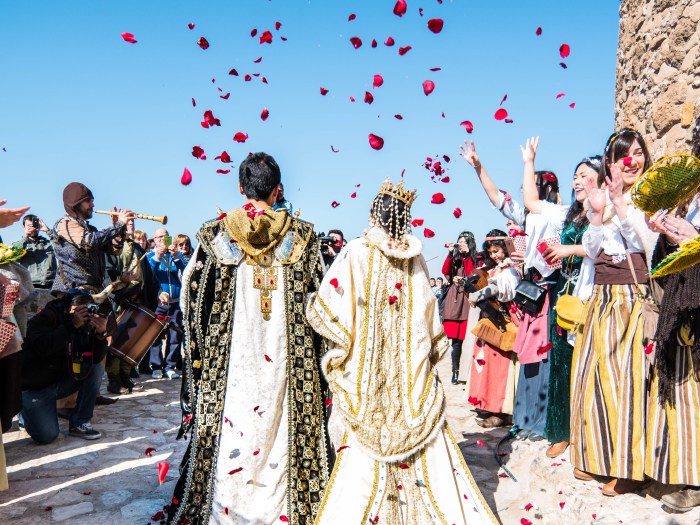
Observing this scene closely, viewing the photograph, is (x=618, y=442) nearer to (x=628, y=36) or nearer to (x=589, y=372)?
(x=589, y=372)

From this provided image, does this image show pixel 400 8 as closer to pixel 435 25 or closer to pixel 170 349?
pixel 435 25

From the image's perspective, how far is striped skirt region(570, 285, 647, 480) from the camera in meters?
4.03

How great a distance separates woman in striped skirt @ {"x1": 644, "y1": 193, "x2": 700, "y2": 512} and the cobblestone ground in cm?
22

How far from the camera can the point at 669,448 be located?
3781 mm

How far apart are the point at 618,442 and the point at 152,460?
395 cm

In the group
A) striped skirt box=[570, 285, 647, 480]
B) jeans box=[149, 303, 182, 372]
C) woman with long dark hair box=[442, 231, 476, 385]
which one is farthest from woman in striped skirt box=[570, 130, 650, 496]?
jeans box=[149, 303, 182, 372]

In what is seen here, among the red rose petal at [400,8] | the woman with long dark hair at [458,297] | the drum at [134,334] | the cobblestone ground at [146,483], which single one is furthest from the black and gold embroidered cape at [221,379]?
the woman with long dark hair at [458,297]

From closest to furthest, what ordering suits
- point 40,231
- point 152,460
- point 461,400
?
1. point 152,460
2. point 461,400
3. point 40,231

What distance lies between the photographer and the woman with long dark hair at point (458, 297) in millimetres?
9586

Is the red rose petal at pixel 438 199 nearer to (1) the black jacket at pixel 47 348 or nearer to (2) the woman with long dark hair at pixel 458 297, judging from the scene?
(1) the black jacket at pixel 47 348

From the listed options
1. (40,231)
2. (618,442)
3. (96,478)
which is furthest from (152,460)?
(40,231)

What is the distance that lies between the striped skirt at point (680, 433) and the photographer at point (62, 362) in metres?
5.18

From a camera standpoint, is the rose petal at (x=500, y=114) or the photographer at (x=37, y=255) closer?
the rose petal at (x=500, y=114)

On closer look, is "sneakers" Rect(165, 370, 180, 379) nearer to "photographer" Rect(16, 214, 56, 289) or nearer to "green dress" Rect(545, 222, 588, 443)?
"photographer" Rect(16, 214, 56, 289)
